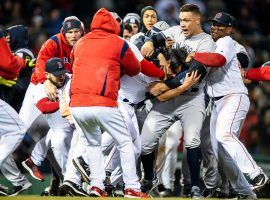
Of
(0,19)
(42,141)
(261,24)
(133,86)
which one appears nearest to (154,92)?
(133,86)

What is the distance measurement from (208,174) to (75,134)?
193cm

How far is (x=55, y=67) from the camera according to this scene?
41.6ft

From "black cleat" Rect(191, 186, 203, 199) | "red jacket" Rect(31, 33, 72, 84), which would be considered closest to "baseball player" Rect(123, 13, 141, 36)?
"red jacket" Rect(31, 33, 72, 84)

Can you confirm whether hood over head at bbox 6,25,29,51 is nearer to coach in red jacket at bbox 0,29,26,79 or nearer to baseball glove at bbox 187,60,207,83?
coach in red jacket at bbox 0,29,26,79

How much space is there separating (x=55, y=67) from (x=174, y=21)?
7693mm

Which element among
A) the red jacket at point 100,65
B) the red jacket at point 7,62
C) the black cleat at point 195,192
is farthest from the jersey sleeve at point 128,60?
the black cleat at point 195,192

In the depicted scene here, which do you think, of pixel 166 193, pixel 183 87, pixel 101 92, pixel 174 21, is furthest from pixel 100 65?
pixel 174 21

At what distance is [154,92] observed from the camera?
12.3 m

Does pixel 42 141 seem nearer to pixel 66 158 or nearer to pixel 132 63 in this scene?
pixel 66 158

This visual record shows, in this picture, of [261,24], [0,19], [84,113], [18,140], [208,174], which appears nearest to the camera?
[84,113]

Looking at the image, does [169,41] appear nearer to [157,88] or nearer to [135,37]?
[135,37]

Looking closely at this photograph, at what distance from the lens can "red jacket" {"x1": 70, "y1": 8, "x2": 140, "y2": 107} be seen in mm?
11258

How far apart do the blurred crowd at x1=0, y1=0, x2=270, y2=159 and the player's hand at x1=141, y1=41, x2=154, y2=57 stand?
218 inches

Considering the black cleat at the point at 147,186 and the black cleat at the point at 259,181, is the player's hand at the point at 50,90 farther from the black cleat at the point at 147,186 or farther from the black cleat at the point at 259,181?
the black cleat at the point at 259,181
